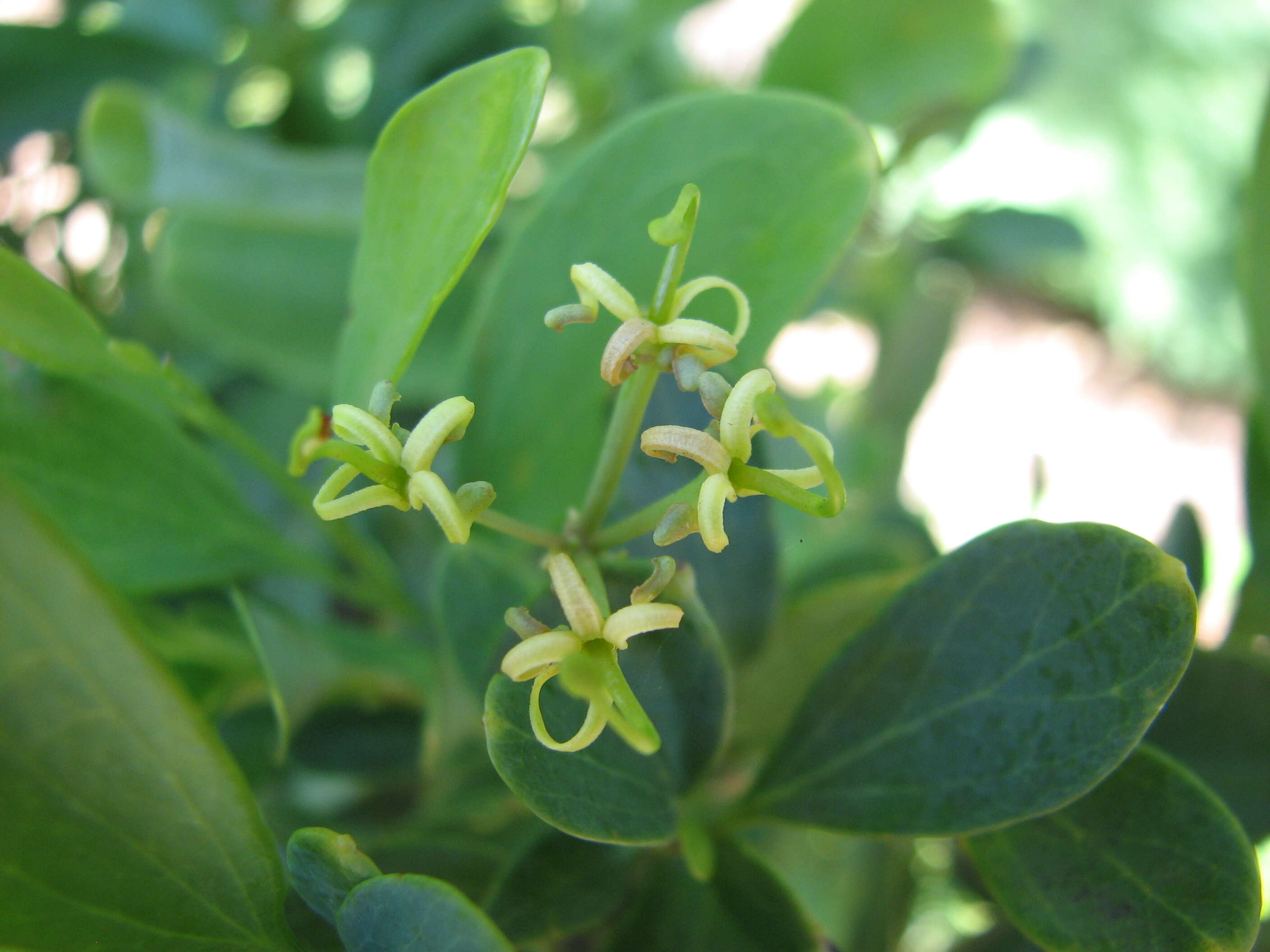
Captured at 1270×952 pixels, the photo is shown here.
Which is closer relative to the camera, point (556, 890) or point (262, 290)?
point (556, 890)

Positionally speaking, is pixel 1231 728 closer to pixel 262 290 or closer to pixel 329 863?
pixel 329 863

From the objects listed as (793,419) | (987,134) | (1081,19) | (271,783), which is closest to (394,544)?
(271,783)

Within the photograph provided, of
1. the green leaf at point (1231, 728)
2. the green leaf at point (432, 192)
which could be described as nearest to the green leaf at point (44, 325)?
the green leaf at point (432, 192)

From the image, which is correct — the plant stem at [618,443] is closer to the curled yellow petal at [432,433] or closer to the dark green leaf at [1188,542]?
the curled yellow petal at [432,433]

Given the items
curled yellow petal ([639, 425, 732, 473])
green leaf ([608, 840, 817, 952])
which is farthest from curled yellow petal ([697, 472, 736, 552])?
green leaf ([608, 840, 817, 952])

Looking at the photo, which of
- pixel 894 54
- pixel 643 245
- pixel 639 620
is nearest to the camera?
pixel 639 620

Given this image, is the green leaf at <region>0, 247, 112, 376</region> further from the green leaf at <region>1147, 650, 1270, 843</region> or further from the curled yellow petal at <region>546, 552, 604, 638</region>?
the green leaf at <region>1147, 650, 1270, 843</region>

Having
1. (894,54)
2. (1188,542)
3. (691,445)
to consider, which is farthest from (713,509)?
(894,54)
